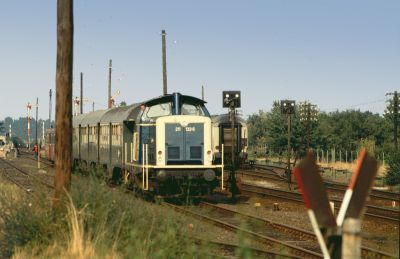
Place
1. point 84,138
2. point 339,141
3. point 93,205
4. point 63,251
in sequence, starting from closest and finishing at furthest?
point 63,251, point 93,205, point 84,138, point 339,141

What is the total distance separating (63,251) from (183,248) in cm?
176

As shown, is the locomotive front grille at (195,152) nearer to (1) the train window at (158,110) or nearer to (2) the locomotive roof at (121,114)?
(1) the train window at (158,110)

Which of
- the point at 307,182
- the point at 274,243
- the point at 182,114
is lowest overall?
the point at 274,243

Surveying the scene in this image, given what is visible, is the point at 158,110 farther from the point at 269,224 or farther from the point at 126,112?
the point at 269,224

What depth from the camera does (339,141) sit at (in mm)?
83375

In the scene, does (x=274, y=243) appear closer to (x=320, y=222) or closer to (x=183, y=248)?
(x=183, y=248)

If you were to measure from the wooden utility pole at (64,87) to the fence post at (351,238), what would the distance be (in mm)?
8150

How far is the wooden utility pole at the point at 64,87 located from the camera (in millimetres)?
11750

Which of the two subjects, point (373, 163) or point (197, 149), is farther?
point (197, 149)

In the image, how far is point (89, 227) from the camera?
10102mm

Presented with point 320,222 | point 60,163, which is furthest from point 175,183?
point 320,222

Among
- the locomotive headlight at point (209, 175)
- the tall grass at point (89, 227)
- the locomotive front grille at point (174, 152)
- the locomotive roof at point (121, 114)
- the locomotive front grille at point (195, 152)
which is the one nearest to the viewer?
the tall grass at point (89, 227)

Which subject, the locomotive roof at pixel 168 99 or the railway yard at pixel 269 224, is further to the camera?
the locomotive roof at pixel 168 99

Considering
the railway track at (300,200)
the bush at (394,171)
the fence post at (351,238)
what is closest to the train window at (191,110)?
the railway track at (300,200)
